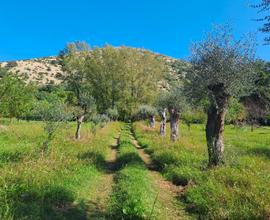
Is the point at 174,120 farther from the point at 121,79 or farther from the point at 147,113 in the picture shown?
the point at 121,79

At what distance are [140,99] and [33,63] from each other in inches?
4928

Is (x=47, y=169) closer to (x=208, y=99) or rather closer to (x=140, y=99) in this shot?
(x=208, y=99)

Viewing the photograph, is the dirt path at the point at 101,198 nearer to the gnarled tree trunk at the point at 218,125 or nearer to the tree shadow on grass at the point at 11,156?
the tree shadow on grass at the point at 11,156

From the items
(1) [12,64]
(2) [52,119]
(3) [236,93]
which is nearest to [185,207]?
(3) [236,93]

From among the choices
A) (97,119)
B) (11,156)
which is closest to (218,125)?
(11,156)

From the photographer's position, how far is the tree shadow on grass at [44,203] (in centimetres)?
1051

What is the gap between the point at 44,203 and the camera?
11.8 metres

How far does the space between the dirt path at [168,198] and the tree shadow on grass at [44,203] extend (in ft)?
9.44

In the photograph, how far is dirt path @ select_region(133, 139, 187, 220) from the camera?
40.7 feet

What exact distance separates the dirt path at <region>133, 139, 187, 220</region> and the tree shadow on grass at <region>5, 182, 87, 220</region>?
2.88 m

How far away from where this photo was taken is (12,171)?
1393 centimetres

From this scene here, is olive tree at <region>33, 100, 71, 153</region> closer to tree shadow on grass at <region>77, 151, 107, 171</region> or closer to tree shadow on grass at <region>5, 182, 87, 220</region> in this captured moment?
tree shadow on grass at <region>77, 151, 107, 171</region>

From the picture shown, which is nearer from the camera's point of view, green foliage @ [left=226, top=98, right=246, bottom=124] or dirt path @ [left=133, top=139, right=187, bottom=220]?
dirt path @ [left=133, top=139, right=187, bottom=220]

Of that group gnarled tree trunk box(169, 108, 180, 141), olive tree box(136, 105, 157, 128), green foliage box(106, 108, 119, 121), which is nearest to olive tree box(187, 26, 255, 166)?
gnarled tree trunk box(169, 108, 180, 141)
